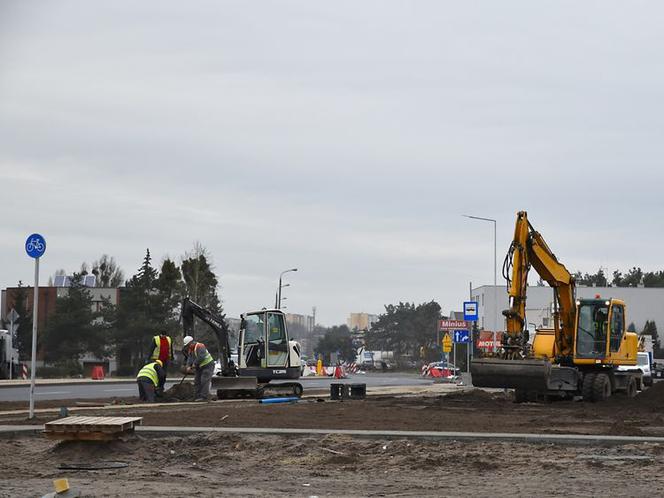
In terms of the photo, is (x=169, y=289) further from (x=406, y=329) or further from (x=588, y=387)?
(x=406, y=329)

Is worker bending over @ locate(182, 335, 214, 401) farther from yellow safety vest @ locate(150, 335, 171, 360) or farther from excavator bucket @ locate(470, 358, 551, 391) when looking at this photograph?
excavator bucket @ locate(470, 358, 551, 391)

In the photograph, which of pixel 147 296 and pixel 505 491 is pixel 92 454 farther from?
pixel 147 296

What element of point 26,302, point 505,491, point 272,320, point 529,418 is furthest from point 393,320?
point 505,491

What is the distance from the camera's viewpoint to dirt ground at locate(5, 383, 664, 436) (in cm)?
1925

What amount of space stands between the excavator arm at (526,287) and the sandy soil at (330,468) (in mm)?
15358

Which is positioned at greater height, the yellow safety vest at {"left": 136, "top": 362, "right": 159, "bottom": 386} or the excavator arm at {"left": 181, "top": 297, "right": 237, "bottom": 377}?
the excavator arm at {"left": 181, "top": 297, "right": 237, "bottom": 377}

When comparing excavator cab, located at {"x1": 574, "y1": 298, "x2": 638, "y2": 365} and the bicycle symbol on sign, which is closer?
the bicycle symbol on sign

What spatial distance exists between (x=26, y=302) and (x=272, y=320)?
6172 centimetres

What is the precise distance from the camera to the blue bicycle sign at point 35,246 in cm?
2158

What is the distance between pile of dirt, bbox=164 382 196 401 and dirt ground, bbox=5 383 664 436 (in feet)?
8.91

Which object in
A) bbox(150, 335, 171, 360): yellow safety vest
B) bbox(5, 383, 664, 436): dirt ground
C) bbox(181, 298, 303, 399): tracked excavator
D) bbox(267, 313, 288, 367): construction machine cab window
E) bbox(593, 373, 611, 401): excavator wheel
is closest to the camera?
bbox(5, 383, 664, 436): dirt ground

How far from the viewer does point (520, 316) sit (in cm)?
3153

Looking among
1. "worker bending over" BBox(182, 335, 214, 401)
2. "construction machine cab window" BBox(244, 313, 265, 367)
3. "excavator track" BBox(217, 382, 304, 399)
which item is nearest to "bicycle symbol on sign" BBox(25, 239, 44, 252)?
"worker bending over" BBox(182, 335, 214, 401)

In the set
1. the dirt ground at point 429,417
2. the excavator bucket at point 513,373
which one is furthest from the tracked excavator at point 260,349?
the excavator bucket at point 513,373
